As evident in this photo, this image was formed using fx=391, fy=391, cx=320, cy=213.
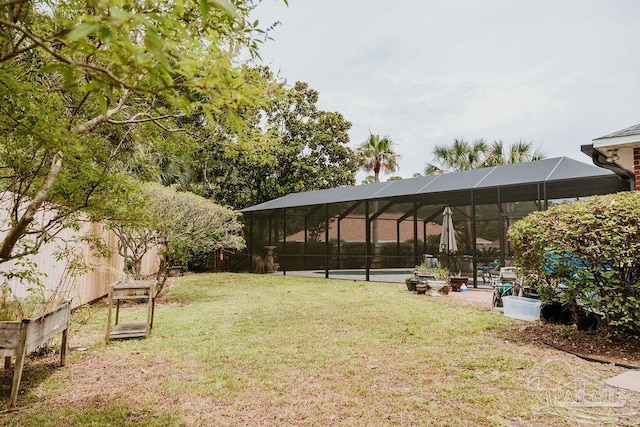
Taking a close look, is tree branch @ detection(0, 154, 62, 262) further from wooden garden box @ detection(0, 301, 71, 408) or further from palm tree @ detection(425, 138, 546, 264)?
palm tree @ detection(425, 138, 546, 264)

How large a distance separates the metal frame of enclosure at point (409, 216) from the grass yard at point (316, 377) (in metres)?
4.49

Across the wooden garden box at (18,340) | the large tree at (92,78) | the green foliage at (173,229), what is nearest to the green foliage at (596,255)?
the large tree at (92,78)

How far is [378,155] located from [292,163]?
6.28 m

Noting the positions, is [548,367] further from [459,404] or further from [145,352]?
[145,352]

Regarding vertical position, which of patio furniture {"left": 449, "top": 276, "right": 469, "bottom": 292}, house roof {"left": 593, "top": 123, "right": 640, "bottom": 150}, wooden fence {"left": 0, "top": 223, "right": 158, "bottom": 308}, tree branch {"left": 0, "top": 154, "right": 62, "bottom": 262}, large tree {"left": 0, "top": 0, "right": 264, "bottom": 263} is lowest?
patio furniture {"left": 449, "top": 276, "right": 469, "bottom": 292}

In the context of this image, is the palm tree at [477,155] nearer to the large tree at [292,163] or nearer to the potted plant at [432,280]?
the large tree at [292,163]

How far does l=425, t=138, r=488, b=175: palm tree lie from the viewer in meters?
18.9

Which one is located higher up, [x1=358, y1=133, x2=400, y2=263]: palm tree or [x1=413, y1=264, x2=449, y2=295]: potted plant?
[x1=358, y1=133, x2=400, y2=263]: palm tree

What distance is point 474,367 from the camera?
145 inches

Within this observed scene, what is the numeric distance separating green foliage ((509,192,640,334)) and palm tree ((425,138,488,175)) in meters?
15.2

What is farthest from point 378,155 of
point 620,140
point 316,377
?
point 316,377

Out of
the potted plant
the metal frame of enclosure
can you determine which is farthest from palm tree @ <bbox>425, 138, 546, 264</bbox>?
the potted plant

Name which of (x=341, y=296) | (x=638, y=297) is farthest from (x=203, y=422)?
(x=341, y=296)

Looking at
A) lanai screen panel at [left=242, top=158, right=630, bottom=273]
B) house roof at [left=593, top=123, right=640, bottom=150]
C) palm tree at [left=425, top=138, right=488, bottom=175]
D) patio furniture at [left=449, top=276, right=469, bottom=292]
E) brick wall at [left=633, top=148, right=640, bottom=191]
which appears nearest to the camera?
house roof at [left=593, top=123, right=640, bottom=150]
